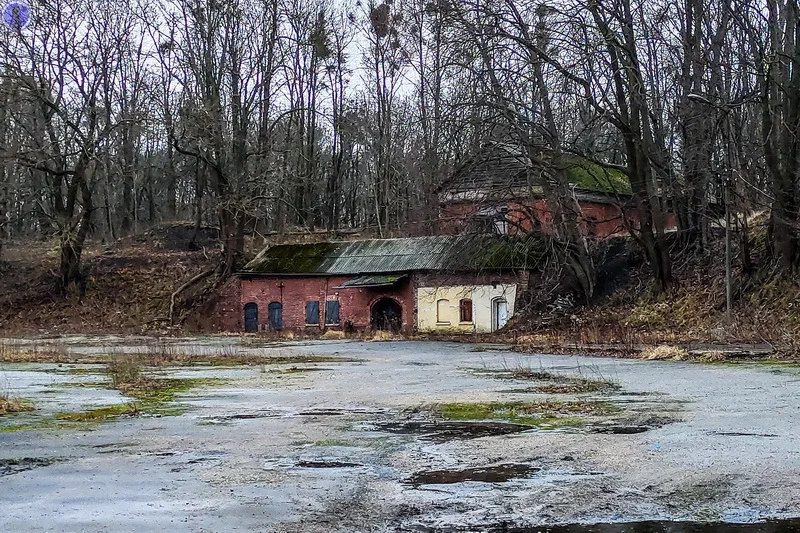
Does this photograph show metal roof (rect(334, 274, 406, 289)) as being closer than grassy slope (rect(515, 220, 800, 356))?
No

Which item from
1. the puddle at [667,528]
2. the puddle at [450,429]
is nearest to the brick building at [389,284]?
the puddle at [450,429]

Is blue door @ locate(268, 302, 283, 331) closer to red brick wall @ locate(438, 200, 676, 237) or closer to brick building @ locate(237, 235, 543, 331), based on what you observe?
brick building @ locate(237, 235, 543, 331)

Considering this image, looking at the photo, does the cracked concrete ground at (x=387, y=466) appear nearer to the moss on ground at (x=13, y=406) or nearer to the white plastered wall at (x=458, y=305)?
the moss on ground at (x=13, y=406)

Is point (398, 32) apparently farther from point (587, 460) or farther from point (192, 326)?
point (587, 460)

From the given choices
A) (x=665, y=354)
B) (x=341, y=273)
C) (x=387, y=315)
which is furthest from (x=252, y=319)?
(x=665, y=354)

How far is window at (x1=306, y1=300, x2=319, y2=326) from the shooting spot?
1785 inches

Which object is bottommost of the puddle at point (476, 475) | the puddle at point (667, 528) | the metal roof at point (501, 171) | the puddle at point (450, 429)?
the puddle at point (667, 528)

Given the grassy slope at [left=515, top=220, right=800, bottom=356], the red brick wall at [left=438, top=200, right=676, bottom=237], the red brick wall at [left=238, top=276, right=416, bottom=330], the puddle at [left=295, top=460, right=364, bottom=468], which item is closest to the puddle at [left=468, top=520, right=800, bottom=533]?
the puddle at [left=295, top=460, right=364, bottom=468]

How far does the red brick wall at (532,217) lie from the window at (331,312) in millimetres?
6037

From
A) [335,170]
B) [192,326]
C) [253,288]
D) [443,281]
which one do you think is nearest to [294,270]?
[253,288]

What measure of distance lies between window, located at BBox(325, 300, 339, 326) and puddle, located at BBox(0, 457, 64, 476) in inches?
1416

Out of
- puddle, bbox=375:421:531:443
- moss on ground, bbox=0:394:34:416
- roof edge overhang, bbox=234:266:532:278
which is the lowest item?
puddle, bbox=375:421:531:443

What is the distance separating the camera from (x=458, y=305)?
40.8 metres

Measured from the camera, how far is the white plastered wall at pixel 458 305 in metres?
39.5
